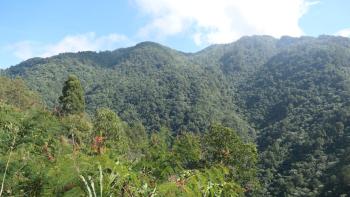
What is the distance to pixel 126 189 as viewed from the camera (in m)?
4.51

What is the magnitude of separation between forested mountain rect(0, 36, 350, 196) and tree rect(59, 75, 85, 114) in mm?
29187

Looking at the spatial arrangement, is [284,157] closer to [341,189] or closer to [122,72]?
[341,189]

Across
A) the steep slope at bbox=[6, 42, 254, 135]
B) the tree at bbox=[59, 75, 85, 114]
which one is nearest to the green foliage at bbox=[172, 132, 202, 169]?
the tree at bbox=[59, 75, 85, 114]

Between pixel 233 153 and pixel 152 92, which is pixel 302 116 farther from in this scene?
pixel 233 153

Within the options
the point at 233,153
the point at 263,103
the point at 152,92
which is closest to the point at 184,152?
the point at 233,153

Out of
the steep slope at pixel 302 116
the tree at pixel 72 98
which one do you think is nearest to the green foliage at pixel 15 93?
the tree at pixel 72 98

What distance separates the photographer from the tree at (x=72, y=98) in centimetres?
5446

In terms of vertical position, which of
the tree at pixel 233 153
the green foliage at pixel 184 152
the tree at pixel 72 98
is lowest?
the tree at pixel 233 153

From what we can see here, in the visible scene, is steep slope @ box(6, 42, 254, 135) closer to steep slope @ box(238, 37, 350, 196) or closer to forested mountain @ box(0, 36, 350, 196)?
forested mountain @ box(0, 36, 350, 196)

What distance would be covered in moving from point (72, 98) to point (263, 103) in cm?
9811

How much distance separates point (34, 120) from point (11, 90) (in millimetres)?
49285

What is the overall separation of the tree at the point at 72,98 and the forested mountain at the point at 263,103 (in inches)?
1149

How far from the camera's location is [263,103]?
474ft

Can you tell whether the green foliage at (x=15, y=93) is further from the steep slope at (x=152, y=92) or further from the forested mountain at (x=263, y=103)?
the steep slope at (x=152, y=92)
